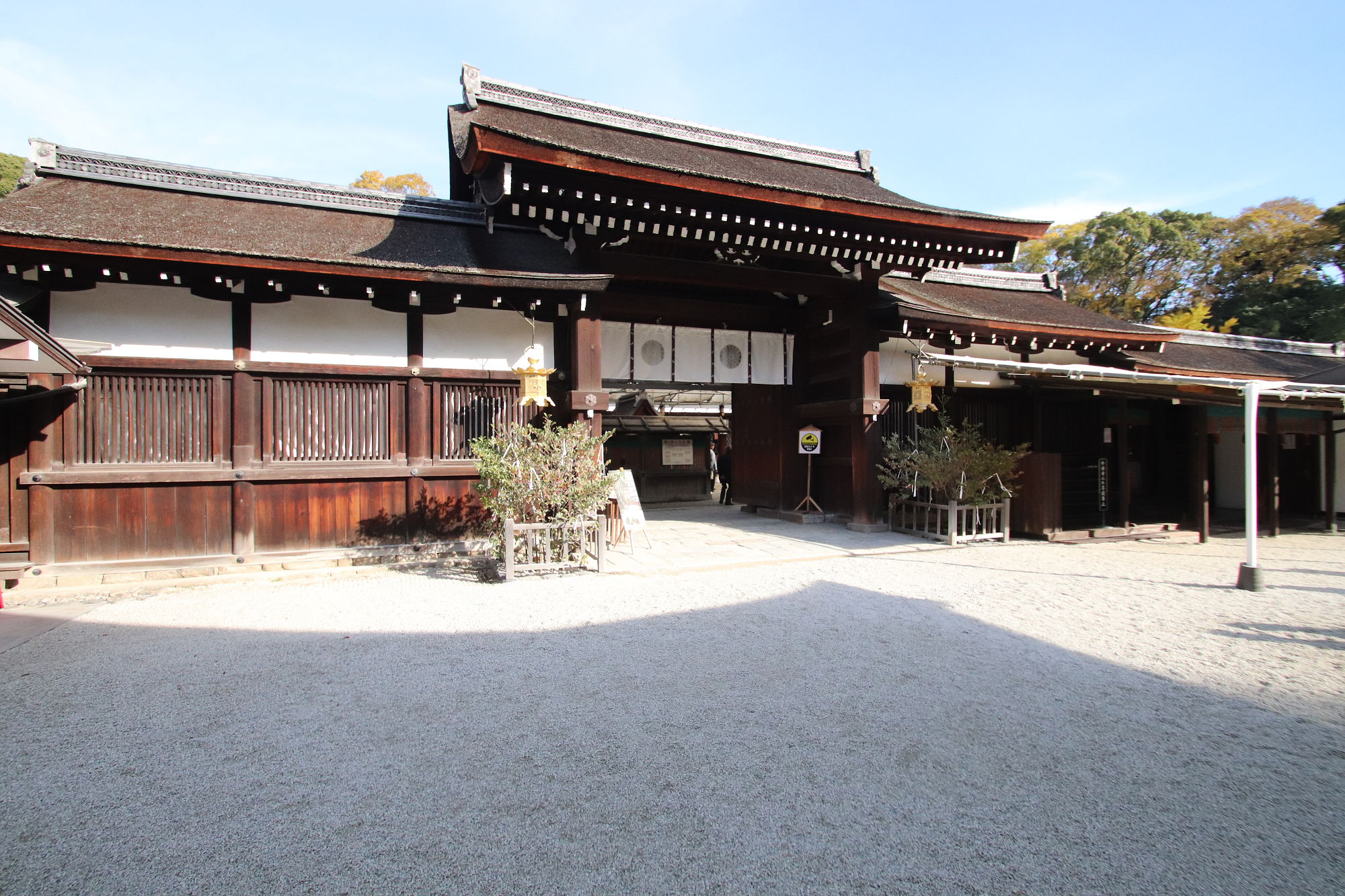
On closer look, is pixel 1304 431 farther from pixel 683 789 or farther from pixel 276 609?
pixel 276 609

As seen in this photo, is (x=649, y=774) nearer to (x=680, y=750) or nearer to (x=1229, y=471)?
(x=680, y=750)

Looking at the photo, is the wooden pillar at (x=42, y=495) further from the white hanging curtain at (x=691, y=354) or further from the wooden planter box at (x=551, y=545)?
the white hanging curtain at (x=691, y=354)

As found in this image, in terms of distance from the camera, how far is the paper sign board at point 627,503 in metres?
7.86

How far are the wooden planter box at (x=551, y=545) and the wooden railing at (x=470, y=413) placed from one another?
1580mm

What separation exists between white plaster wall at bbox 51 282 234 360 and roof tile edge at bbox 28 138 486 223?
2.15 metres

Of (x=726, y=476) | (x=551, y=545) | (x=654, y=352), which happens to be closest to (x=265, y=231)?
(x=551, y=545)

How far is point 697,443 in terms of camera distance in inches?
649

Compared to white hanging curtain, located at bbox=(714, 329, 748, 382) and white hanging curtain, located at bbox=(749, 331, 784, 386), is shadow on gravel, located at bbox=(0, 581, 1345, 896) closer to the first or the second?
white hanging curtain, located at bbox=(714, 329, 748, 382)

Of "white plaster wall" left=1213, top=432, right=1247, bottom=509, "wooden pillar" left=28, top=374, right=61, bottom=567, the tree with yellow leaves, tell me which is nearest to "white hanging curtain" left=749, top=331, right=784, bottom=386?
"wooden pillar" left=28, top=374, right=61, bottom=567

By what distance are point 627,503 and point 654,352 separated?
236cm

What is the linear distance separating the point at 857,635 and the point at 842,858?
2.42m

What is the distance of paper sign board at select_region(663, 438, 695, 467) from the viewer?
53.2 feet

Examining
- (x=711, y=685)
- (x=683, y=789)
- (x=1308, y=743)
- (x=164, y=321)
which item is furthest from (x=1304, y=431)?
(x=164, y=321)

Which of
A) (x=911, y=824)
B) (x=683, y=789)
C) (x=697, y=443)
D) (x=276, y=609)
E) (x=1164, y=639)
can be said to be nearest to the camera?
(x=911, y=824)
